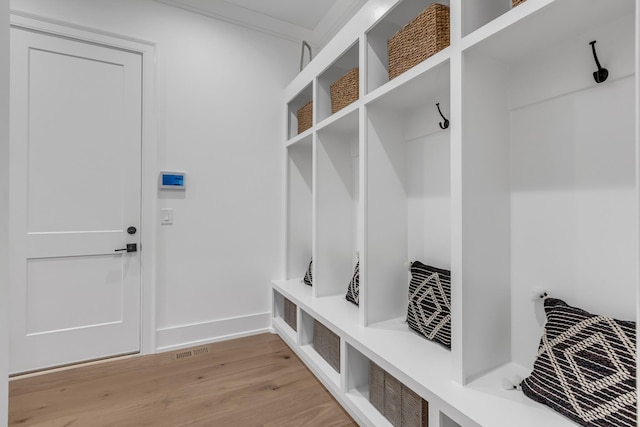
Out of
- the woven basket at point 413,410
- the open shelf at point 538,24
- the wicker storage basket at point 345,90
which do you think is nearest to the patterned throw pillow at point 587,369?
the woven basket at point 413,410

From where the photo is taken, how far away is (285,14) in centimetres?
270

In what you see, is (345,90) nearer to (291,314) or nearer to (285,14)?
(285,14)

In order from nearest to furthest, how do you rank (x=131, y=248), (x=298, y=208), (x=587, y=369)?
1. (x=587, y=369)
2. (x=131, y=248)
3. (x=298, y=208)

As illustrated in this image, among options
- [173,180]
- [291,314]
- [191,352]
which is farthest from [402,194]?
[191,352]

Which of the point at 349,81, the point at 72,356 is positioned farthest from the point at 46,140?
the point at 349,81

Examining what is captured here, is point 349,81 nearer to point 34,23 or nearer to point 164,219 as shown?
point 164,219

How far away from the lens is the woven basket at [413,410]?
1.25m

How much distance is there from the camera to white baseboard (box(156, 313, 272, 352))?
7.82ft

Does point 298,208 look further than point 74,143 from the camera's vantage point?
Yes

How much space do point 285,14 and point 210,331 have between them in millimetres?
2740

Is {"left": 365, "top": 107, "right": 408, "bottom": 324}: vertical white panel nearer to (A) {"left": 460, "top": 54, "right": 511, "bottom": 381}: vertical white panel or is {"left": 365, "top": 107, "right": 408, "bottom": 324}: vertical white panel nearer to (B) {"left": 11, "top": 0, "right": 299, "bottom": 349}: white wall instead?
(A) {"left": 460, "top": 54, "right": 511, "bottom": 381}: vertical white panel

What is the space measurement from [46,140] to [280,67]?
1851 mm

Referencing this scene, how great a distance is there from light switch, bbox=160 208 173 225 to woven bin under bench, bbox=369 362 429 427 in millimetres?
1793

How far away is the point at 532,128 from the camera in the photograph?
50.6 inches
